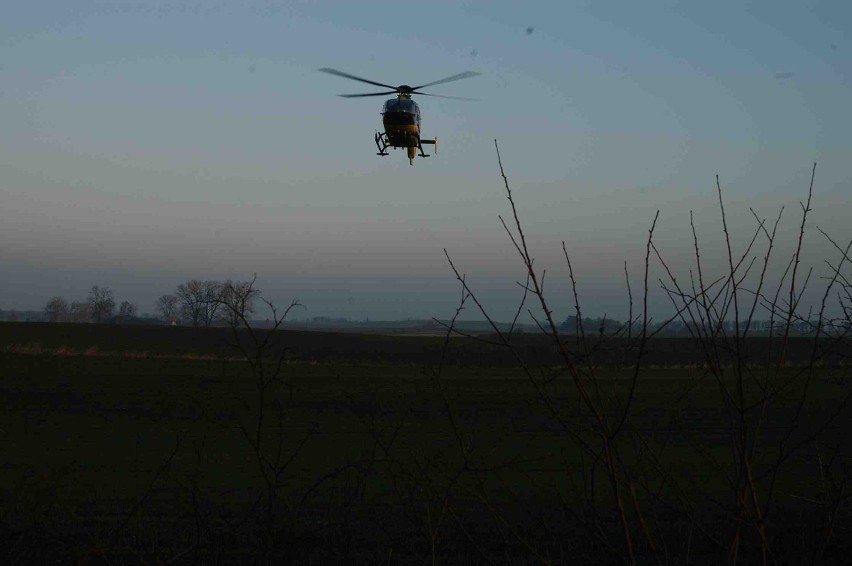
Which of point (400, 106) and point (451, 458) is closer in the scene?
point (451, 458)

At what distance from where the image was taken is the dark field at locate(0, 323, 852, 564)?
300 centimetres

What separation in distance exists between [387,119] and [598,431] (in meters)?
19.6

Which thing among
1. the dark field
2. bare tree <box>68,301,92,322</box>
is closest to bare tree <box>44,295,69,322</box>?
bare tree <box>68,301,92,322</box>

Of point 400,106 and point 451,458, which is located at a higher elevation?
point 400,106

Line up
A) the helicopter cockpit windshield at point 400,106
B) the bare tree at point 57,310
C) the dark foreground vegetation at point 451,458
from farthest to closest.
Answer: the bare tree at point 57,310 → the helicopter cockpit windshield at point 400,106 → the dark foreground vegetation at point 451,458

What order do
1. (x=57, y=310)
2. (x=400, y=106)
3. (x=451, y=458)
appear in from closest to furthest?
(x=451, y=458) < (x=400, y=106) < (x=57, y=310)

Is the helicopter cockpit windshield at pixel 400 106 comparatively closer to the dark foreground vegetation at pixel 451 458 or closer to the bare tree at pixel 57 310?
the dark foreground vegetation at pixel 451 458

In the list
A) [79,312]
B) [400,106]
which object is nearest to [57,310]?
[79,312]

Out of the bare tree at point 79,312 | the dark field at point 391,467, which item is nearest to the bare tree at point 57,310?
the bare tree at point 79,312

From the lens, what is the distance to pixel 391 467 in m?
8.15

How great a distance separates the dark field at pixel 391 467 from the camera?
3.00 metres

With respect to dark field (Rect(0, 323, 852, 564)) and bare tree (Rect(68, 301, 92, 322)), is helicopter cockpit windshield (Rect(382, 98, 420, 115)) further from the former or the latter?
bare tree (Rect(68, 301, 92, 322))

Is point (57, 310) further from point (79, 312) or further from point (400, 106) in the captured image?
point (400, 106)

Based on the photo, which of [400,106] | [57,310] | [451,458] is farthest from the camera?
[57,310]
